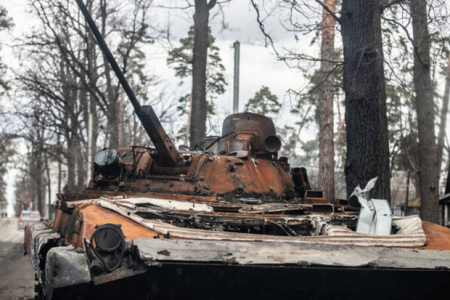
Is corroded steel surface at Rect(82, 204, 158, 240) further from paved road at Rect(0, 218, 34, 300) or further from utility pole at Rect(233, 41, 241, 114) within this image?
utility pole at Rect(233, 41, 241, 114)

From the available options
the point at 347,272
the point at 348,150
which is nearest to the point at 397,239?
the point at 347,272

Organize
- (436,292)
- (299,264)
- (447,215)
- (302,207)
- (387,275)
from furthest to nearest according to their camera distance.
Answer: (447,215)
(302,207)
(436,292)
(387,275)
(299,264)

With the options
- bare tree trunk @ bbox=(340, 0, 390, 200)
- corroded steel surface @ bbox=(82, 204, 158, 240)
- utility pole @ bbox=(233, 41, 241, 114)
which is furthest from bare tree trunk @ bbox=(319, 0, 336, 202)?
corroded steel surface @ bbox=(82, 204, 158, 240)

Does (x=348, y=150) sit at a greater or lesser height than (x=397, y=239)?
greater

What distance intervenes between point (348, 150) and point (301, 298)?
4.86m

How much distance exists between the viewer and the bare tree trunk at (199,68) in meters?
14.7

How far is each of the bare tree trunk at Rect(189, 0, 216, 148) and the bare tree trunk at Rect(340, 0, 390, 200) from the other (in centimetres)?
651

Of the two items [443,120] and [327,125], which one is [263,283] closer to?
[327,125]

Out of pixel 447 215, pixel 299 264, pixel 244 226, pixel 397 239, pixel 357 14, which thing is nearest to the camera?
pixel 299 264

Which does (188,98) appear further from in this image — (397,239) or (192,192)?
(397,239)

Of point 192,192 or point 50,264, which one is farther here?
point 192,192

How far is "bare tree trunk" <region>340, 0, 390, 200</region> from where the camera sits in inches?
328

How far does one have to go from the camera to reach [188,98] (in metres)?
33.3

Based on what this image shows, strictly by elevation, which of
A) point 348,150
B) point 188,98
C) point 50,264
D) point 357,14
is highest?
point 188,98
